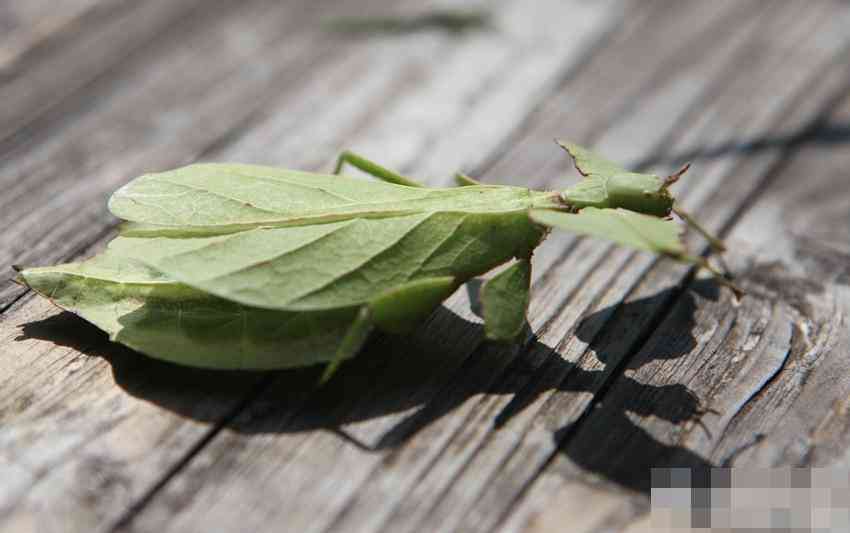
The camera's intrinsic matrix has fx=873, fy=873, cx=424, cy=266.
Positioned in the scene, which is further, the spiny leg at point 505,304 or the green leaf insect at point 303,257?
the spiny leg at point 505,304

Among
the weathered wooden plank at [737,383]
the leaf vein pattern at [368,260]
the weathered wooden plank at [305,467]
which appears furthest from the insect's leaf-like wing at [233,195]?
the weathered wooden plank at [737,383]

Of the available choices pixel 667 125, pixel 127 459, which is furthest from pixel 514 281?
pixel 667 125

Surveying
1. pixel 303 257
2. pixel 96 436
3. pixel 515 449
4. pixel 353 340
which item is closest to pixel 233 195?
pixel 303 257

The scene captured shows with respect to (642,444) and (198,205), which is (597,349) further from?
(198,205)
